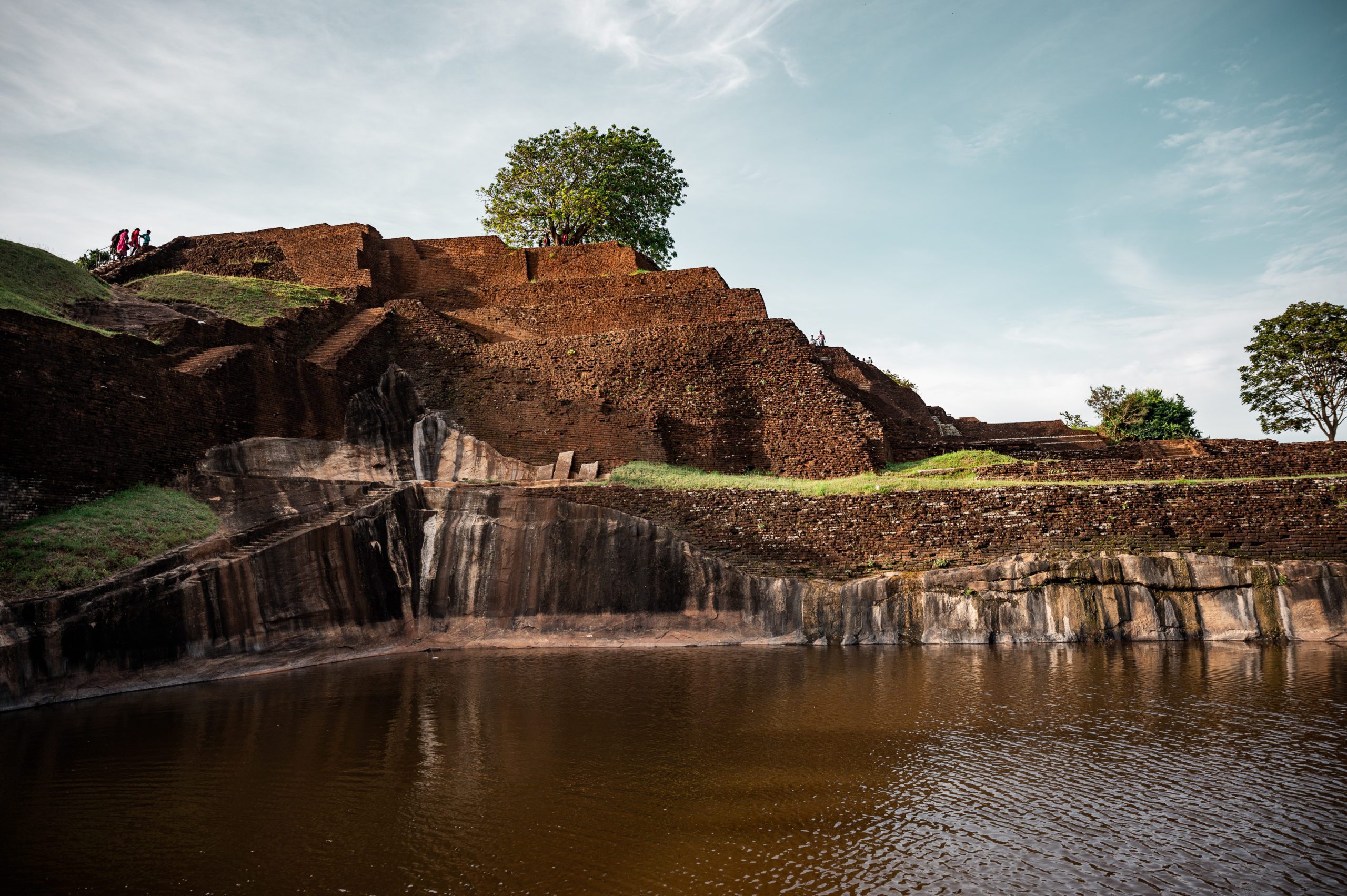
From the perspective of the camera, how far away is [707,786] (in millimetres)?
8109

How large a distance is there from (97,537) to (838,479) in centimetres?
1660

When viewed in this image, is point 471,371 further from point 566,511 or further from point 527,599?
point 527,599

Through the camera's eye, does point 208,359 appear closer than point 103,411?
No

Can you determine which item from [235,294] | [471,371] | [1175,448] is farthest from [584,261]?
[1175,448]

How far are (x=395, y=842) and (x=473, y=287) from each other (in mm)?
25811

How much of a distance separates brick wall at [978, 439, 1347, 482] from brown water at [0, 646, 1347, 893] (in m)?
6.87

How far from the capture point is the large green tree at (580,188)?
34.0 metres

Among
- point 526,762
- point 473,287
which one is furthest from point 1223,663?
point 473,287

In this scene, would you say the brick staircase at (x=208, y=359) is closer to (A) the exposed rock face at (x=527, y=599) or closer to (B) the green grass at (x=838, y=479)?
(A) the exposed rock face at (x=527, y=599)

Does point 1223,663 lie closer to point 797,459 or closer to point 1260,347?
point 797,459

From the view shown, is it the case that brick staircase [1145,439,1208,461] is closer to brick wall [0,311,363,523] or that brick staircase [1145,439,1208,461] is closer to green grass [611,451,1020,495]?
green grass [611,451,1020,495]

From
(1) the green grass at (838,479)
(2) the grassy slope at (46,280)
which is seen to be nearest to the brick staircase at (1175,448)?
(1) the green grass at (838,479)

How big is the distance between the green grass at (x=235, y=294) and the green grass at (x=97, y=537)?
10015 mm

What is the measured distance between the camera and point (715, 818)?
23.7 feet
